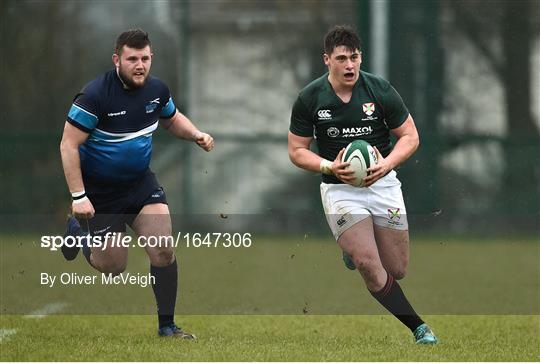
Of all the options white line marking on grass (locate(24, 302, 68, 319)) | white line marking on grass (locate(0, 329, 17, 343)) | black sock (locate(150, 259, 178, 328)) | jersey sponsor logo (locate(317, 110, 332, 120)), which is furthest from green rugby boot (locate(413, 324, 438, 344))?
white line marking on grass (locate(24, 302, 68, 319))

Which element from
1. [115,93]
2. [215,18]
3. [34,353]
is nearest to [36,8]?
[215,18]

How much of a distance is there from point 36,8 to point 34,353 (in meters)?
8.71

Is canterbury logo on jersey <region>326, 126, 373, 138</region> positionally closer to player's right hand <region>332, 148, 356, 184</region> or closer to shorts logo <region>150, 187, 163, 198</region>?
player's right hand <region>332, 148, 356, 184</region>

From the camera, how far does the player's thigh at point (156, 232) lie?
23.7ft

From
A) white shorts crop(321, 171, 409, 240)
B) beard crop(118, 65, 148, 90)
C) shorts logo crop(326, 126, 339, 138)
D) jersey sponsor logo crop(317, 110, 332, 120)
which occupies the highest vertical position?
beard crop(118, 65, 148, 90)

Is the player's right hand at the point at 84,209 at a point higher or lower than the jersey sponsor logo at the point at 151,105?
lower

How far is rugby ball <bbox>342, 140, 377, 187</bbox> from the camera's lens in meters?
6.85

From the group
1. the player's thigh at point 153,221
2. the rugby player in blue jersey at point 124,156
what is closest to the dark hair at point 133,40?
the rugby player in blue jersey at point 124,156

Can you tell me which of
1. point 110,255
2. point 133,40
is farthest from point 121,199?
point 133,40

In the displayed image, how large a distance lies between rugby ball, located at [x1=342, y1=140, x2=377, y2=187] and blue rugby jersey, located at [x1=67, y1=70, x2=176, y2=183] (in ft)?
4.12

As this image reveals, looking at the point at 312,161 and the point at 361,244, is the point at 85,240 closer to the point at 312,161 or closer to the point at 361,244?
the point at 312,161

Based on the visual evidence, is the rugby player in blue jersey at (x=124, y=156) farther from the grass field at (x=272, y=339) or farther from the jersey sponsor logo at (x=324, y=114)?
the jersey sponsor logo at (x=324, y=114)

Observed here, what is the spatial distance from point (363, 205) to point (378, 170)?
0.33m

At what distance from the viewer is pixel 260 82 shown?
47.7 feet
